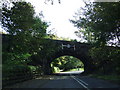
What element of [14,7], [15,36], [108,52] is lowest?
[108,52]

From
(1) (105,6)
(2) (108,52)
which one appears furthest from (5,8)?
(2) (108,52)

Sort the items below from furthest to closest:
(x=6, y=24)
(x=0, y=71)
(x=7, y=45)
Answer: (x=7, y=45)
(x=6, y=24)
(x=0, y=71)

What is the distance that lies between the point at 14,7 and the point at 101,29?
7.76 metres

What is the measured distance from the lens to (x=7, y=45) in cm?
1645

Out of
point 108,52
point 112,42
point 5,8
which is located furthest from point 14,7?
point 108,52

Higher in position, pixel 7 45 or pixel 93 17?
pixel 93 17

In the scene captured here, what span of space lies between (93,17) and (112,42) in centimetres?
447

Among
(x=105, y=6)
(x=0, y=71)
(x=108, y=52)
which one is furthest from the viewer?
(x=108, y=52)

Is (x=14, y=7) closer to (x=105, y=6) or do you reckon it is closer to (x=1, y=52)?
(x=1, y=52)

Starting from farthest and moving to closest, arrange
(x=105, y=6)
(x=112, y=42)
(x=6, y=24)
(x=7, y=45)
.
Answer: (x=112, y=42), (x=7, y=45), (x=6, y=24), (x=105, y=6)

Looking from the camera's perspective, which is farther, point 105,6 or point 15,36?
point 15,36

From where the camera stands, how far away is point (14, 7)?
13742mm

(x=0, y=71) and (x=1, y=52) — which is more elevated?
(x=1, y=52)

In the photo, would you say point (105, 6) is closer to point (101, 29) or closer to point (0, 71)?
point (101, 29)
